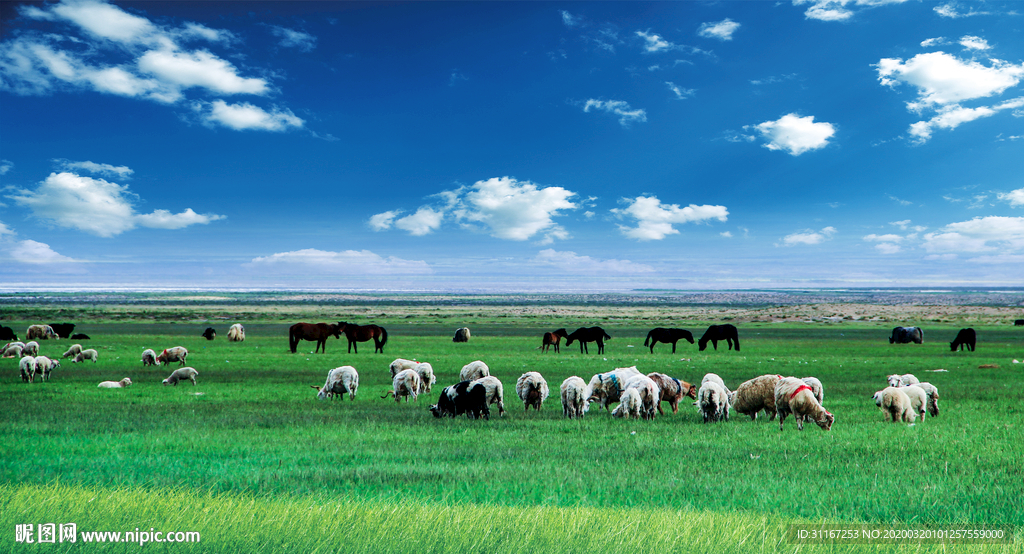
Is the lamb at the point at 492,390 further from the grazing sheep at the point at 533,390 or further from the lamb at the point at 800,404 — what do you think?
the lamb at the point at 800,404

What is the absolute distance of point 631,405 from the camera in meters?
15.9

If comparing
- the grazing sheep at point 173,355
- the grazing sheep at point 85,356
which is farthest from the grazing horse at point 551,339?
the grazing sheep at point 85,356

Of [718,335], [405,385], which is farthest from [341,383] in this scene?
[718,335]

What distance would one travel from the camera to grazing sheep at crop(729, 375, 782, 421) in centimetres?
1517

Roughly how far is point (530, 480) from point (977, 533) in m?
5.68

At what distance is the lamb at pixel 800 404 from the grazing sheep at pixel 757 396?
2.03 feet

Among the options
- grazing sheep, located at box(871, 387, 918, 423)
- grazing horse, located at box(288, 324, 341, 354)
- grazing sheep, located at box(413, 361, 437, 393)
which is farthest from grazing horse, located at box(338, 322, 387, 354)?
grazing sheep, located at box(871, 387, 918, 423)

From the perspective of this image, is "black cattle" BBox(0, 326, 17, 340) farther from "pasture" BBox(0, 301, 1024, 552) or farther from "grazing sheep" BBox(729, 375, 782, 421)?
"grazing sheep" BBox(729, 375, 782, 421)

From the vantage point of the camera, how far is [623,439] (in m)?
12.9

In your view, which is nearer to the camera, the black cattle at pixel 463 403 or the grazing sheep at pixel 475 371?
the black cattle at pixel 463 403

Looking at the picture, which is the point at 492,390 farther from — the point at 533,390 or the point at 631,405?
the point at 631,405

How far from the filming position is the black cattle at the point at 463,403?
52.4ft

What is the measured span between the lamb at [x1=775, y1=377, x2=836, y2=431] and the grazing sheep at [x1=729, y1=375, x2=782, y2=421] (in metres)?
0.62

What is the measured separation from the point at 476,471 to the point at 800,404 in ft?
27.7
